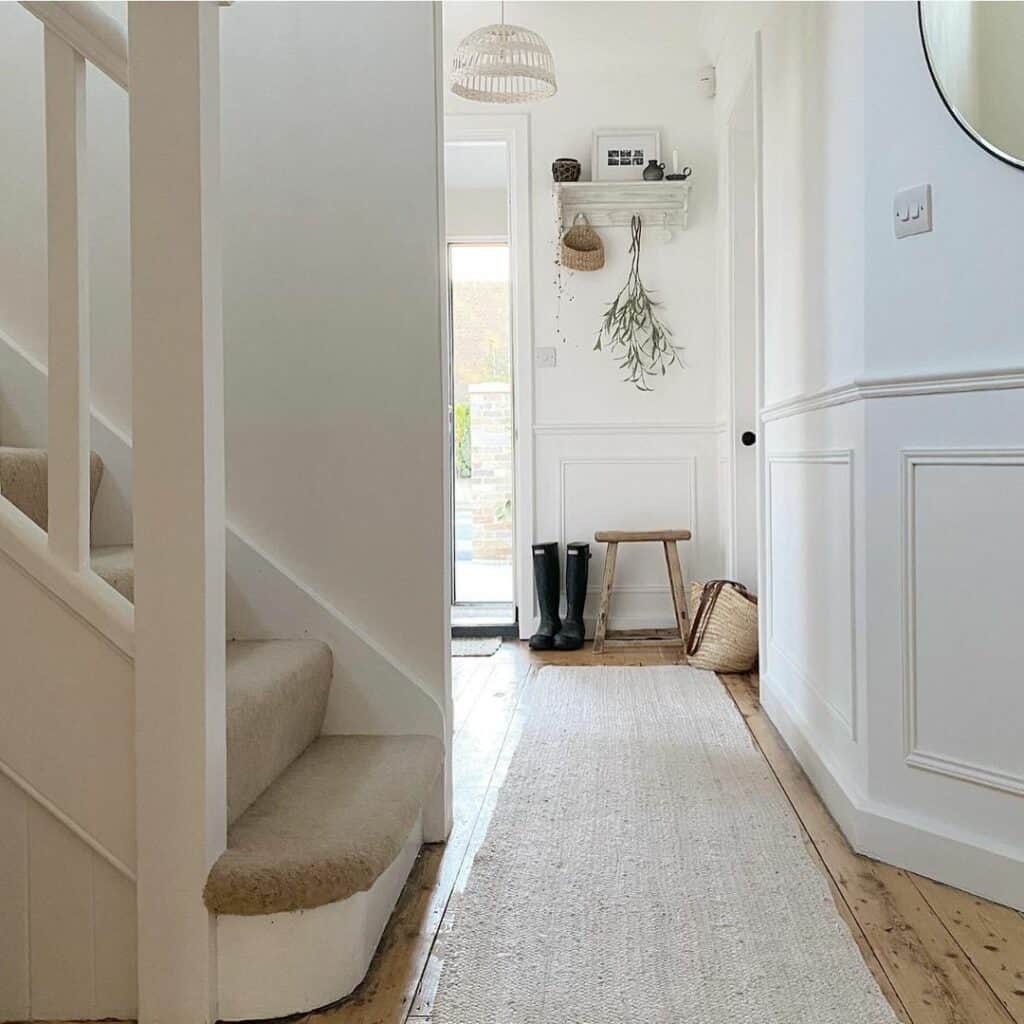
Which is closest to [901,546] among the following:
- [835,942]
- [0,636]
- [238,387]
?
[835,942]

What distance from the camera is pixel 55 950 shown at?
52.9 inches

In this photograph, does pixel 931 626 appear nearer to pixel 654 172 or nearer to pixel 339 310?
pixel 339 310

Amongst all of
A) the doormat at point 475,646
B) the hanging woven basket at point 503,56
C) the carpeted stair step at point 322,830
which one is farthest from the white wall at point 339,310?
the doormat at point 475,646

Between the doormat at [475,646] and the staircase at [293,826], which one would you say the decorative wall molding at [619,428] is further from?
the staircase at [293,826]

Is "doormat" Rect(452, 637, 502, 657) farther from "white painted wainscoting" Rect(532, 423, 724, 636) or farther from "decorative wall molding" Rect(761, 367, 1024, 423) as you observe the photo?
"decorative wall molding" Rect(761, 367, 1024, 423)

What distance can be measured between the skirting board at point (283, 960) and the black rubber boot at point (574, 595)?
2944 millimetres

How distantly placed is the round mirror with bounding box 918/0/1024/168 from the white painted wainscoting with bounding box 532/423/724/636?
106 inches

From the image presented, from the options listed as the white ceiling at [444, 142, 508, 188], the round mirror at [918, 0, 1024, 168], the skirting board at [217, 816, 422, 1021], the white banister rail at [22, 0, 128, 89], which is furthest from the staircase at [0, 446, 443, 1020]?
the white ceiling at [444, 142, 508, 188]

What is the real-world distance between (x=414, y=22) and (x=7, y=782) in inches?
61.6

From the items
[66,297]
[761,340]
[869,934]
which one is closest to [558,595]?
[761,340]

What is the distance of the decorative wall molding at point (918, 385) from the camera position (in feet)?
5.53

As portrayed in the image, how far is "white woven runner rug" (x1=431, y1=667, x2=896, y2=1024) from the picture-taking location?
54.2 inches

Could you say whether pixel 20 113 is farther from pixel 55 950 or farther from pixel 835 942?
pixel 835 942

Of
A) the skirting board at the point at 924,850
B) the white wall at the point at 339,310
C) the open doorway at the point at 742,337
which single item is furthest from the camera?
the open doorway at the point at 742,337
